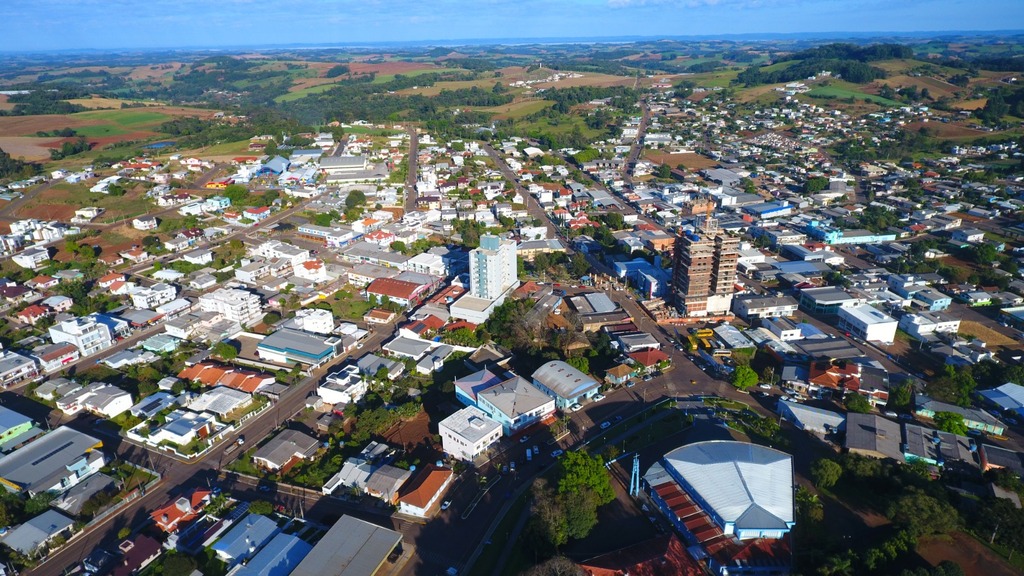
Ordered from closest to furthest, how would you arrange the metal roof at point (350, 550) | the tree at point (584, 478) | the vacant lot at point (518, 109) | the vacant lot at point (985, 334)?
the metal roof at point (350, 550)
the tree at point (584, 478)
the vacant lot at point (985, 334)
the vacant lot at point (518, 109)

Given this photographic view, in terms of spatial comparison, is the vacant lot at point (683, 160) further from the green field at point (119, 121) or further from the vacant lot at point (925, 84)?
the green field at point (119, 121)

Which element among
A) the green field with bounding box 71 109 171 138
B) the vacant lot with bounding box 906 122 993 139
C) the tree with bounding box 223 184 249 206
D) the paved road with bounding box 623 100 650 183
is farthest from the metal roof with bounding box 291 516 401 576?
the green field with bounding box 71 109 171 138

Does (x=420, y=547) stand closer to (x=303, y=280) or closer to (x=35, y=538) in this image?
(x=35, y=538)

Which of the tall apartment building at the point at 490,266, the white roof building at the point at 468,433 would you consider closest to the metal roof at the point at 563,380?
the white roof building at the point at 468,433

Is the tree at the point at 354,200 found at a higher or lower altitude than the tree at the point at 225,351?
higher

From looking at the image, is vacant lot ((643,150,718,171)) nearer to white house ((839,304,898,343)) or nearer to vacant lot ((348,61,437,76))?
white house ((839,304,898,343))

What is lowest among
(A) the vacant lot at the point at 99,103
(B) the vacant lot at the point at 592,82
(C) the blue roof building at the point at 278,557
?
(C) the blue roof building at the point at 278,557
